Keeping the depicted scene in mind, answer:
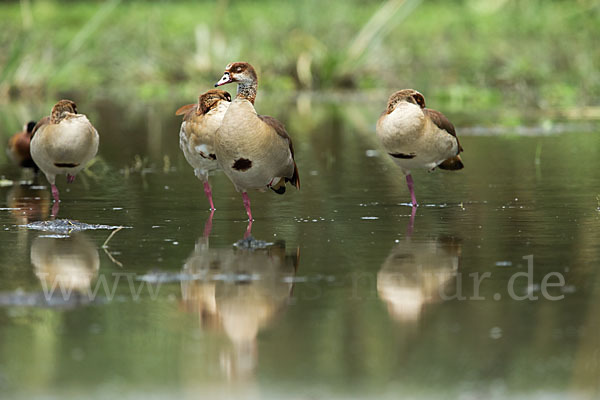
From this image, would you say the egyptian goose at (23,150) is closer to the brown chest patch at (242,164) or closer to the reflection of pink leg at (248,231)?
the reflection of pink leg at (248,231)

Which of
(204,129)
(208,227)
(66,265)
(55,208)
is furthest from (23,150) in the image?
(66,265)

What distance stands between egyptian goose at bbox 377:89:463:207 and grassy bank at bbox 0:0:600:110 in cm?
978

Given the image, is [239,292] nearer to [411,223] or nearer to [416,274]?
[416,274]

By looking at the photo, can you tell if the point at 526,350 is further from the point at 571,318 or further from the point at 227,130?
the point at 227,130

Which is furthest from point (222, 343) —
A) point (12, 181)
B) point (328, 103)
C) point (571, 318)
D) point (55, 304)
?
point (328, 103)

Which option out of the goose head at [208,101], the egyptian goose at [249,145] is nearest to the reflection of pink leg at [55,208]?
the goose head at [208,101]

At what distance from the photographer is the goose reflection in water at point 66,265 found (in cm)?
624

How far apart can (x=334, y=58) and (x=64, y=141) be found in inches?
674

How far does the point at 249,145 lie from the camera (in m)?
8.35

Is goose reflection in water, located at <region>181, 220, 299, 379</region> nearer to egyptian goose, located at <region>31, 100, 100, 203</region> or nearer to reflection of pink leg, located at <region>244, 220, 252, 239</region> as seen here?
reflection of pink leg, located at <region>244, 220, 252, 239</region>

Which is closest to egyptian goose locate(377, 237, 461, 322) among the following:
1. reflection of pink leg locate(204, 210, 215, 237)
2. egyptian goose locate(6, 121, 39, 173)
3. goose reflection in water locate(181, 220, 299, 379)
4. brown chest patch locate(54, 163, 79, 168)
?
goose reflection in water locate(181, 220, 299, 379)

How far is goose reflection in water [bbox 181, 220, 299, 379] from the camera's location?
512 centimetres

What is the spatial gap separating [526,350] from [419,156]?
501 centimetres

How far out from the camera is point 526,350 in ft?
16.4
